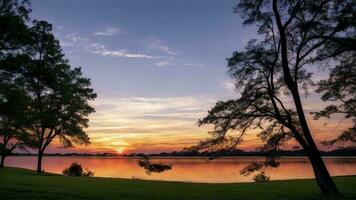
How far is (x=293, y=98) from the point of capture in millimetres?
22328

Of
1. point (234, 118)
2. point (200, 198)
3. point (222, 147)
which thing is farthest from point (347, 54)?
point (200, 198)

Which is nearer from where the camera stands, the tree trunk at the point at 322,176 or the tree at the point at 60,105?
the tree trunk at the point at 322,176

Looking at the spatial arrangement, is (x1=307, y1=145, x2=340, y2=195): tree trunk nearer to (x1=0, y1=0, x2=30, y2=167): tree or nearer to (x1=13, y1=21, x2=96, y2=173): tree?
(x1=0, y1=0, x2=30, y2=167): tree

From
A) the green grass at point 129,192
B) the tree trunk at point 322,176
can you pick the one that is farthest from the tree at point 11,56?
the tree trunk at point 322,176

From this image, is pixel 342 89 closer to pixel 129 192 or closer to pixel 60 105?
pixel 129 192

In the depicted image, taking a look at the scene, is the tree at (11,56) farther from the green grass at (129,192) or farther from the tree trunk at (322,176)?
the tree trunk at (322,176)

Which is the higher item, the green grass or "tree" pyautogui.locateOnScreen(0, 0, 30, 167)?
"tree" pyautogui.locateOnScreen(0, 0, 30, 167)

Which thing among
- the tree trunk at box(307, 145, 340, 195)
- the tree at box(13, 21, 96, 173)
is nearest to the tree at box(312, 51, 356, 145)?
the tree trunk at box(307, 145, 340, 195)

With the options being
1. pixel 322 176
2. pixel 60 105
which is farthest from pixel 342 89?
pixel 60 105

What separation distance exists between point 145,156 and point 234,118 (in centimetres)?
5169

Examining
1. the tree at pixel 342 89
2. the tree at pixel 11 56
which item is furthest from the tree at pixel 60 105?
the tree at pixel 342 89

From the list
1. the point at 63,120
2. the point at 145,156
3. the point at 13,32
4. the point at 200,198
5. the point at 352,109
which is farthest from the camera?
the point at 145,156

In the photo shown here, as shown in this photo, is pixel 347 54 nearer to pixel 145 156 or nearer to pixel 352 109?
pixel 352 109

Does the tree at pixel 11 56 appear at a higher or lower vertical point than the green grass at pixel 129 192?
higher
